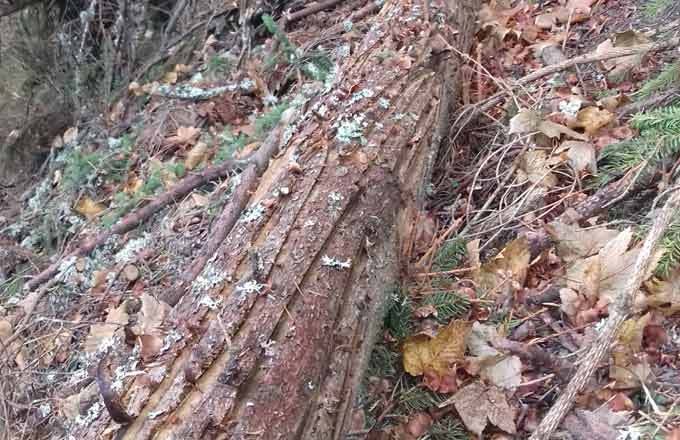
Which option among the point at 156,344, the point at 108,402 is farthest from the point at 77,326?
the point at 108,402

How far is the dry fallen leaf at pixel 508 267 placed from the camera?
161 centimetres

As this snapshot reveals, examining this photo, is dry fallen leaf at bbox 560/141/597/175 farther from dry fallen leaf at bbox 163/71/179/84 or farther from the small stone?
dry fallen leaf at bbox 163/71/179/84

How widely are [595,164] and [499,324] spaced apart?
2.09 feet

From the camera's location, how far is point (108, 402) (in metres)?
1.20

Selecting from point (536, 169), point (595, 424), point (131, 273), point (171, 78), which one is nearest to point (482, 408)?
point (595, 424)

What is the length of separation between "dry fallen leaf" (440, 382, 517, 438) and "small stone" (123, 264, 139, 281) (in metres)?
1.46

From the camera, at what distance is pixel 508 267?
1629mm

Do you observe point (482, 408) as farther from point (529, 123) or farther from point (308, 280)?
point (529, 123)

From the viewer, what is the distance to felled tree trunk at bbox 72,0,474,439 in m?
1.24

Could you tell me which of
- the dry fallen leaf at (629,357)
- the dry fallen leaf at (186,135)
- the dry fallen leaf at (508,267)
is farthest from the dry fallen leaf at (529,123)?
the dry fallen leaf at (186,135)

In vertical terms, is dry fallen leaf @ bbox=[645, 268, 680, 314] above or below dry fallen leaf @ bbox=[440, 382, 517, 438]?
above

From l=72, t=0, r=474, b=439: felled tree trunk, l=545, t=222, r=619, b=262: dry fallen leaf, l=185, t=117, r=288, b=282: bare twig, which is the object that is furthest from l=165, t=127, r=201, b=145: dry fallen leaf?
l=545, t=222, r=619, b=262: dry fallen leaf

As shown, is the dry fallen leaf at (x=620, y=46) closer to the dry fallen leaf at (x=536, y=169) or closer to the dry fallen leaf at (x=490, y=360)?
the dry fallen leaf at (x=536, y=169)

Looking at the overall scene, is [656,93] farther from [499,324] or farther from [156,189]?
[156,189]
